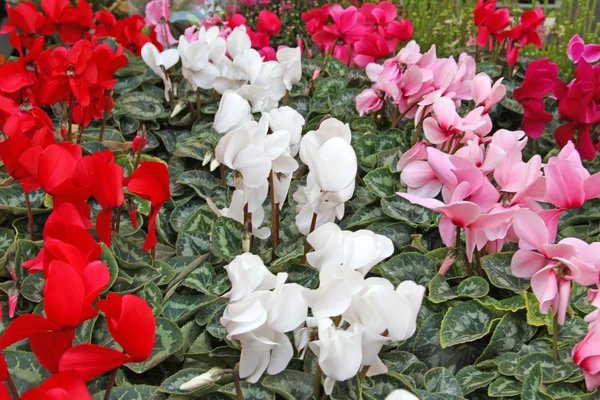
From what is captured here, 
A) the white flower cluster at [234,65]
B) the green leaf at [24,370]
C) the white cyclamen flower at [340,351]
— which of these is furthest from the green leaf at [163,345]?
the white flower cluster at [234,65]

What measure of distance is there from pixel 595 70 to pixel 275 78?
798mm

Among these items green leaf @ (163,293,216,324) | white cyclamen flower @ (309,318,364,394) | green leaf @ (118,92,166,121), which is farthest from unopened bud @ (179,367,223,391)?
green leaf @ (118,92,166,121)

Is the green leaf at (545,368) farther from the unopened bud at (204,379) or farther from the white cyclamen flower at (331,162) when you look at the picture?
the unopened bud at (204,379)

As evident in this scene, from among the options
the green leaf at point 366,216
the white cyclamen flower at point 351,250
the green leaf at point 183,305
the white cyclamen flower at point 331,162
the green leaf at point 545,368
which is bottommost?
the green leaf at point 366,216

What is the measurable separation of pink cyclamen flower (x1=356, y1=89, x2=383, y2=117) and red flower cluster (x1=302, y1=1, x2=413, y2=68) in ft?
1.06

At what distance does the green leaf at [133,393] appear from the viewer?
95 centimetres

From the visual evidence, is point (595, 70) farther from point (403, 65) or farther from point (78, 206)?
point (78, 206)

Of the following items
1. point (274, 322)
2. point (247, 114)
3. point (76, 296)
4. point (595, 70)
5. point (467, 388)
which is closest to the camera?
point (76, 296)

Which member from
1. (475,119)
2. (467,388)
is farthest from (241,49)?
(467,388)

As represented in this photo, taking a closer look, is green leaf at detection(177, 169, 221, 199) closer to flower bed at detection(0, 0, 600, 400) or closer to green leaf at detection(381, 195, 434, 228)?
flower bed at detection(0, 0, 600, 400)

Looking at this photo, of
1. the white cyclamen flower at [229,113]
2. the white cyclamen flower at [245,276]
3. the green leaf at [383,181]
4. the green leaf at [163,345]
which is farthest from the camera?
the green leaf at [383,181]

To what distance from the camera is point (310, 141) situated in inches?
42.2

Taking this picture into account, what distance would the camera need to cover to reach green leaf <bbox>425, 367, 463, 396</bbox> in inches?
40.1

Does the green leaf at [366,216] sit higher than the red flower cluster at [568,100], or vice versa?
the red flower cluster at [568,100]
